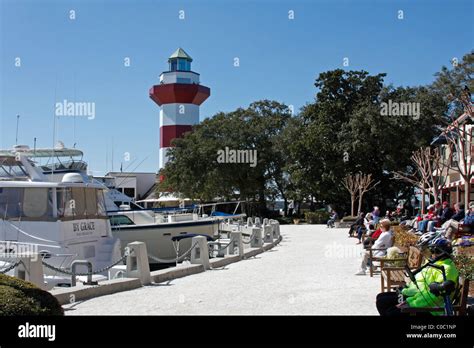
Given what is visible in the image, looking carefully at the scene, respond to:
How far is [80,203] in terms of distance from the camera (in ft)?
59.1

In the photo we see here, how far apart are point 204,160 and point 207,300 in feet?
146

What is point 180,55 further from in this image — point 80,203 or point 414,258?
point 414,258

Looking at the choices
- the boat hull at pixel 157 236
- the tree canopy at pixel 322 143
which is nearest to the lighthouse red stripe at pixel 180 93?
the tree canopy at pixel 322 143

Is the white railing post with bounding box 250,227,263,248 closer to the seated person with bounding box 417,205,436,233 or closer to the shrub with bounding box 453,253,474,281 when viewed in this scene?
the seated person with bounding box 417,205,436,233

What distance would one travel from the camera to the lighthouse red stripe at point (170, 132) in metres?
65.7

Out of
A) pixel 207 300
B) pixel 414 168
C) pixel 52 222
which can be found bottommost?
pixel 207 300

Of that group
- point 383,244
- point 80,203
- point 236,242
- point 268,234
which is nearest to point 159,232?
point 268,234

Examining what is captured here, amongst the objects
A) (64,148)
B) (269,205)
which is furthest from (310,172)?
(64,148)

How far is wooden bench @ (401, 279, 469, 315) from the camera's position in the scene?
261 inches

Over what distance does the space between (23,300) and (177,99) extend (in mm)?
61298

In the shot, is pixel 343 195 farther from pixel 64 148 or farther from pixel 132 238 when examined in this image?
pixel 132 238

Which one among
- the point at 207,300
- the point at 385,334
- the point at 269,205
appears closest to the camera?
the point at 385,334

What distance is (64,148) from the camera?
3225 cm

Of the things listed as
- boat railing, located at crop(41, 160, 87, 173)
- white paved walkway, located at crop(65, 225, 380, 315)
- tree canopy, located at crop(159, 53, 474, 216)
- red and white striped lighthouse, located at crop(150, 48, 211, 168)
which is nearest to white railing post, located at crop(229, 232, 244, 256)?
white paved walkway, located at crop(65, 225, 380, 315)
